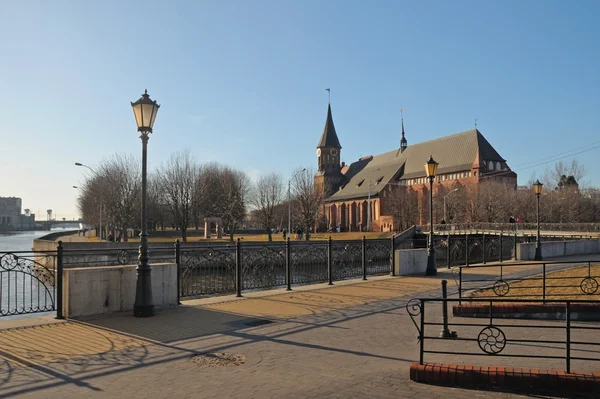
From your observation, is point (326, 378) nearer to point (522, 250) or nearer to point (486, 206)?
point (522, 250)

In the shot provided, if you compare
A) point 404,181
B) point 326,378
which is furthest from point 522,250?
point 404,181

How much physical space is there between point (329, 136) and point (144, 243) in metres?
110

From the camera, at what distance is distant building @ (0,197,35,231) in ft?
580

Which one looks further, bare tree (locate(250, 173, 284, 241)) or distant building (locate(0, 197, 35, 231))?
distant building (locate(0, 197, 35, 231))

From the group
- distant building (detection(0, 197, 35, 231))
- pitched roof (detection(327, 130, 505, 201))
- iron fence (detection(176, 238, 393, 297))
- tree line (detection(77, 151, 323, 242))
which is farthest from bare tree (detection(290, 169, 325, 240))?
distant building (detection(0, 197, 35, 231))

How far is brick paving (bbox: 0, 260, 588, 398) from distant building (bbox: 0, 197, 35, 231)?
19079 centimetres

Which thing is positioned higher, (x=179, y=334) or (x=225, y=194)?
(x=225, y=194)

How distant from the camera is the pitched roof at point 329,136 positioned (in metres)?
118

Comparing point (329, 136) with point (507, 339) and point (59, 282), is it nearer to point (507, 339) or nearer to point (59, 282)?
point (59, 282)

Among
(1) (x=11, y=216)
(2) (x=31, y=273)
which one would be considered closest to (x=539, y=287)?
(2) (x=31, y=273)

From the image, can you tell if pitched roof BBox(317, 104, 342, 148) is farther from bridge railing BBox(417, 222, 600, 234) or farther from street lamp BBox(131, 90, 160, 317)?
street lamp BBox(131, 90, 160, 317)

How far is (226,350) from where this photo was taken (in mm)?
7305

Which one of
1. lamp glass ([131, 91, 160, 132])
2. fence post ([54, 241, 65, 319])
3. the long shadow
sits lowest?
the long shadow

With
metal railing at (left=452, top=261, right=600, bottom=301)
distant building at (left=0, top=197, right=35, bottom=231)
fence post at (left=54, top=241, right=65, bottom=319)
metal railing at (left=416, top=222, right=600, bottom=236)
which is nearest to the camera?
fence post at (left=54, top=241, right=65, bottom=319)
